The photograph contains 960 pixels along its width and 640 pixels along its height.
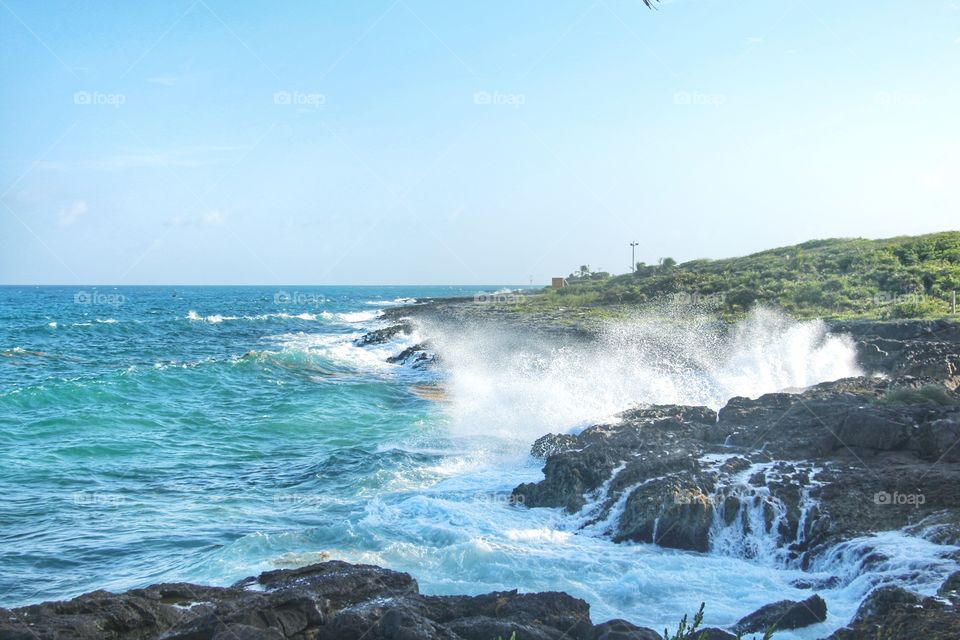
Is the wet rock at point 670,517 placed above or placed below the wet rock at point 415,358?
below

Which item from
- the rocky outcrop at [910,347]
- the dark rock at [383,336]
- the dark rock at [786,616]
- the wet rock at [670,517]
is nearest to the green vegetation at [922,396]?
the rocky outcrop at [910,347]

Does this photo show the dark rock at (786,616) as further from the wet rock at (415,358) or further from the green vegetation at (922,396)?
the wet rock at (415,358)

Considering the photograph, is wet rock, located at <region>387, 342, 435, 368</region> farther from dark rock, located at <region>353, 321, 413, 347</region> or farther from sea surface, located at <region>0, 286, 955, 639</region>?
dark rock, located at <region>353, 321, 413, 347</region>

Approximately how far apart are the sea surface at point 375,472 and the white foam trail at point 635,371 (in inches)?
4.4

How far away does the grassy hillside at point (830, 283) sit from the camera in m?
33.1

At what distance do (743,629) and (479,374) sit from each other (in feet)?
75.2

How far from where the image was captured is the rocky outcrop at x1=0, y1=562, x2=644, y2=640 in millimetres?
7199

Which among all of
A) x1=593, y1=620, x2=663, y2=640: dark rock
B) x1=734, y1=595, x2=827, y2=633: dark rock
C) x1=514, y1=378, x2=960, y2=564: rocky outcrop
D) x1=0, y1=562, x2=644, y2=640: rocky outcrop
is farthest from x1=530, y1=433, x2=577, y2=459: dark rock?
x1=593, y1=620, x2=663, y2=640: dark rock

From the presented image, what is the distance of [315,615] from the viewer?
7688 millimetres

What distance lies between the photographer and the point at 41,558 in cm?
1195

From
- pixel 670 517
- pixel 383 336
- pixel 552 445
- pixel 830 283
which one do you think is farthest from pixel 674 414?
pixel 383 336

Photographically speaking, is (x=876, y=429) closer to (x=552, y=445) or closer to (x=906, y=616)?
(x=906, y=616)

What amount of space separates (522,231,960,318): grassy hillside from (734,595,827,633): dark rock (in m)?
22.6

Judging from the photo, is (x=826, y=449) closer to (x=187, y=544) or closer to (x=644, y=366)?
(x=187, y=544)
